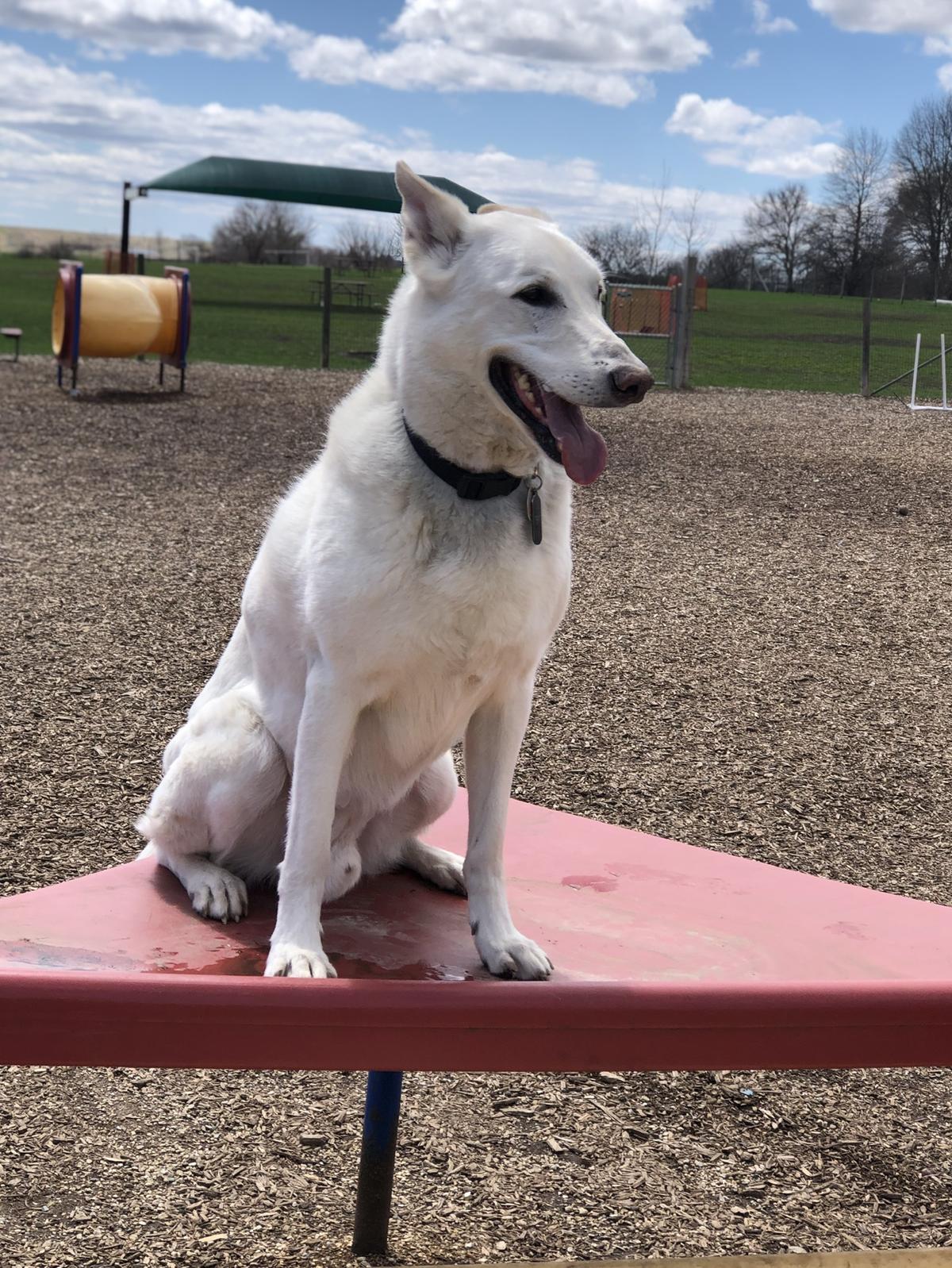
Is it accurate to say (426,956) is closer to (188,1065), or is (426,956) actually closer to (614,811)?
(188,1065)

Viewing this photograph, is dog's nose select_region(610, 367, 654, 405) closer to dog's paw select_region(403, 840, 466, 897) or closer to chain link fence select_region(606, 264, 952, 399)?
dog's paw select_region(403, 840, 466, 897)

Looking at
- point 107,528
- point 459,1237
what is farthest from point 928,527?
point 459,1237

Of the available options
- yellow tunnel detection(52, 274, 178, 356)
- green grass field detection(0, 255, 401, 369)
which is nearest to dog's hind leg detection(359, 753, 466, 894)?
green grass field detection(0, 255, 401, 369)

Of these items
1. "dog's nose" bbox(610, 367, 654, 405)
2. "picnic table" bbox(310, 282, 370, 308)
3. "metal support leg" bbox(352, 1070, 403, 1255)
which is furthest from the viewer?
"picnic table" bbox(310, 282, 370, 308)

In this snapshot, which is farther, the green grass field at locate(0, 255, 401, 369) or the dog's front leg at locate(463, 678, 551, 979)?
the green grass field at locate(0, 255, 401, 369)

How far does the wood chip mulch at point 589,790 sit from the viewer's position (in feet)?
8.76

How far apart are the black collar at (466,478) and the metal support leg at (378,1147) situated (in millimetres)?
1086

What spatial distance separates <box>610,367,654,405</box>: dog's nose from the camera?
6.71 ft

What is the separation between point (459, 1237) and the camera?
8.57 feet

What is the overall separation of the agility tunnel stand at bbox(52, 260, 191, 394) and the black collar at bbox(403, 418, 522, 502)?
12190mm

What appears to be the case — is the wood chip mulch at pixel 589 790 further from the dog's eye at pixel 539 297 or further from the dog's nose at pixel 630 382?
the dog's eye at pixel 539 297

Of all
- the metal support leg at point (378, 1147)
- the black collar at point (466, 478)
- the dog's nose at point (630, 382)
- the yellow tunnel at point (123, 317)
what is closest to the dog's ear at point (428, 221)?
the black collar at point (466, 478)

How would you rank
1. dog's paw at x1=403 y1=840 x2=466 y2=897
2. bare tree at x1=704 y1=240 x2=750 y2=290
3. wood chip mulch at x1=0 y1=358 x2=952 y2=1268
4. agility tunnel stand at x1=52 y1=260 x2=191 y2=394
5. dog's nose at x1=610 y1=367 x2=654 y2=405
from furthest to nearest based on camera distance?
bare tree at x1=704 y1=240 x2=750 y2=290
agility tunnel stand at x1=52 y1=260 x2=191 y2=394
dog's paw at x1=403 y1=840 x2=466 y2=897
wood chip mulch at x1=0 y1=358 x2=952 y2=1268
dog's nose at x1=610 y1=367 x2=654 y2=405

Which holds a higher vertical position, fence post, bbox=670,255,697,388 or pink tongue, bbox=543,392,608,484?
fence post, bbox=670,255,697,388
